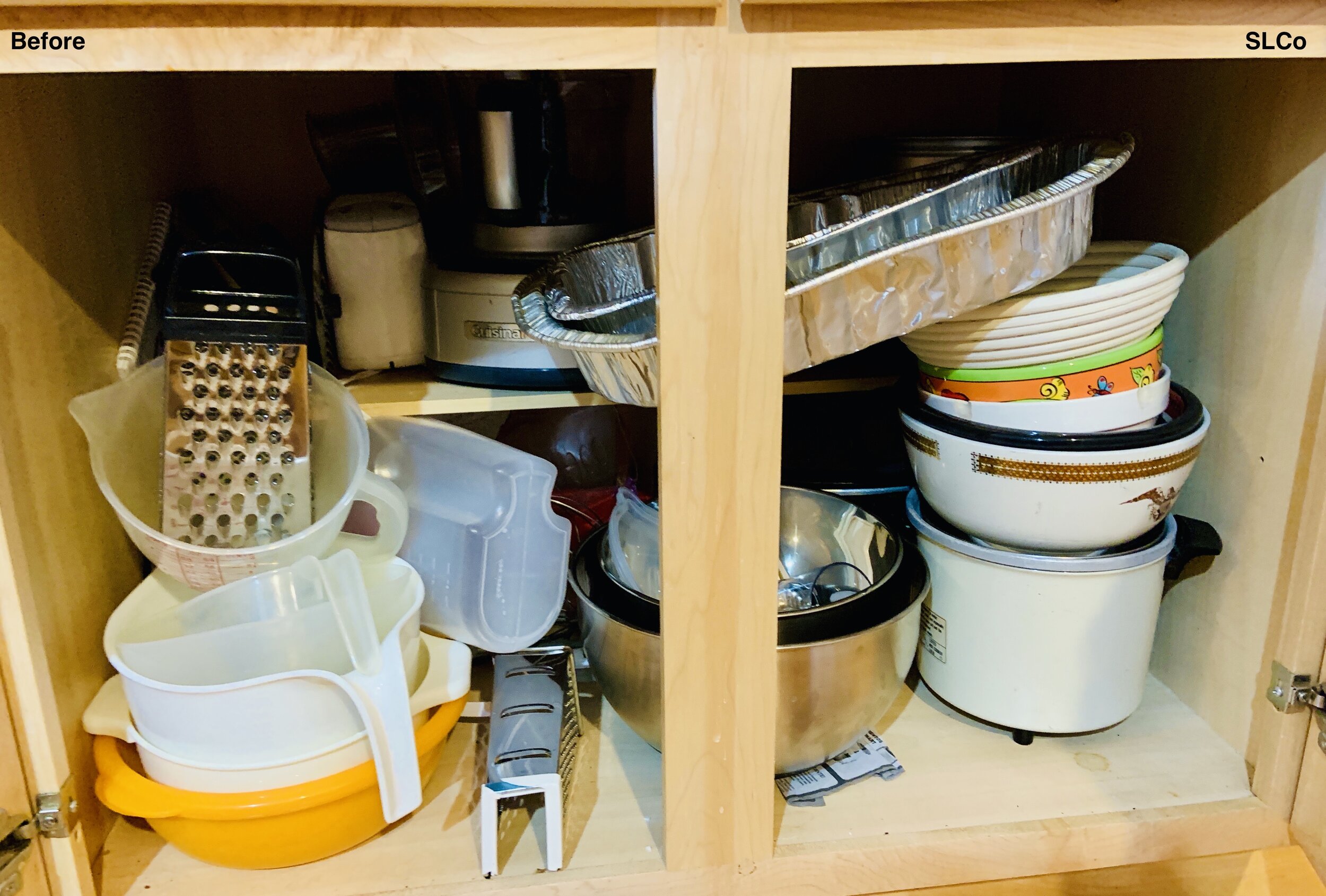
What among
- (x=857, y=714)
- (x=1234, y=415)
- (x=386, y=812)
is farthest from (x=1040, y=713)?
(x=386, y=812)

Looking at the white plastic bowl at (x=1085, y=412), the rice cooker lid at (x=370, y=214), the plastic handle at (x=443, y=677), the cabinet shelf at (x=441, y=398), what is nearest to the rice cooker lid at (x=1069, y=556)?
the white plastic bowl at (x=1085, y=412)

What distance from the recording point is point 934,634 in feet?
3.02

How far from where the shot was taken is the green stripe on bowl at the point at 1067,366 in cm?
76

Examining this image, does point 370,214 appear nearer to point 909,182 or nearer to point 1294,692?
point 909,182

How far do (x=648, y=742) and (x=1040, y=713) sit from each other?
363mm

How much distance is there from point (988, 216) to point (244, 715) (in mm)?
642

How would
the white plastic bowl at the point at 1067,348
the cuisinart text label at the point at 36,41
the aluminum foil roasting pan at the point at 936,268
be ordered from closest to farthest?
the cuisinart text label at the point at 36,41, the aluminum foil roasting pan at the point at 936,268, the white plastic bowl at the point at 1067,348

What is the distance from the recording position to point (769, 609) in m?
0.69

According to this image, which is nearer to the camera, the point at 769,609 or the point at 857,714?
the point at 769,609

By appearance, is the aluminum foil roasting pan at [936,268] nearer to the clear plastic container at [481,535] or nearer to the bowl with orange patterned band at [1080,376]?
the bowl with orange patterned band at [1080,376]

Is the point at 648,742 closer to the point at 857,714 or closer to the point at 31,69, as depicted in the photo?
the point at 857,714

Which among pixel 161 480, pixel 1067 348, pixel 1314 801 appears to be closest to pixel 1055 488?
pixel 1067 348

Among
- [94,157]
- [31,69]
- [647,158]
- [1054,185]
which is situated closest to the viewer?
[31,69]

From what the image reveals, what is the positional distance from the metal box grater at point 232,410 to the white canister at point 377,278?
0.25 ft
